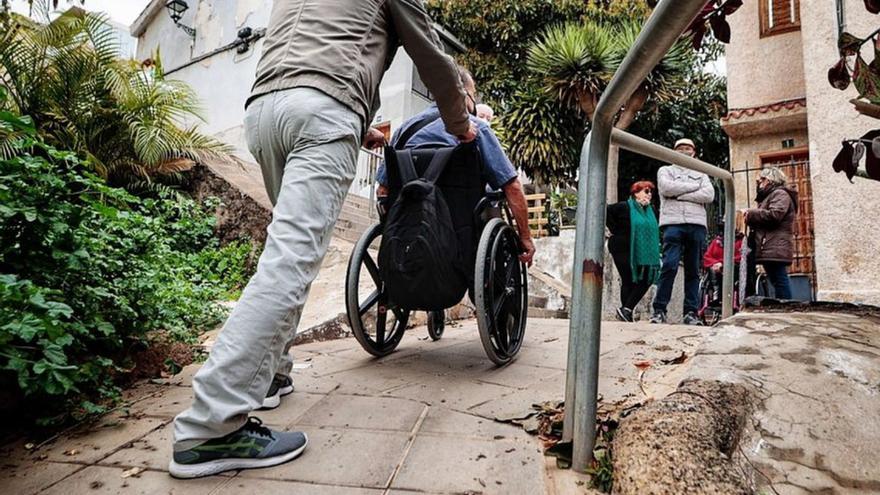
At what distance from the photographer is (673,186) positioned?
442cm

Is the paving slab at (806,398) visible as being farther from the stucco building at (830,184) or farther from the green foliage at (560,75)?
the green foliage at (560,75)

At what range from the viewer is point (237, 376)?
1.29 meters

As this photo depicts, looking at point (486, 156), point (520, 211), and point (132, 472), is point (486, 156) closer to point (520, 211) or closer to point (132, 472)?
point (520, 211)

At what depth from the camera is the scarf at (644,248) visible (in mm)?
4602

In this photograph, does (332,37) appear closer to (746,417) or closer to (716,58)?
(746,417)

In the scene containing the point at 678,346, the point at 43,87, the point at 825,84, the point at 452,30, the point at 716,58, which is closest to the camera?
the point at 678,346

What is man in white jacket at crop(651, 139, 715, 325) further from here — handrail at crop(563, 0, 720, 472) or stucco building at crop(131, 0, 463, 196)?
stucco building at crop(131, 0, 463, 196)

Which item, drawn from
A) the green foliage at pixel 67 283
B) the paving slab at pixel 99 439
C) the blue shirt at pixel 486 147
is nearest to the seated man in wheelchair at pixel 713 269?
the blue shirt at pixel 486 147

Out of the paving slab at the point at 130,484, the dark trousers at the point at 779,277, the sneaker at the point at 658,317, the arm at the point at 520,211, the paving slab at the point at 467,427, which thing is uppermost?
the arm at the point at 520,211

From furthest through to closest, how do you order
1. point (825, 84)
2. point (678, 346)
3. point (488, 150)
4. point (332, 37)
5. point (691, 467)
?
point (825, 84) → point (678, 346) → point (488, 150) → point (332, 37) → point (691, 467)

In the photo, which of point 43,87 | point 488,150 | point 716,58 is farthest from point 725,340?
point 716,58

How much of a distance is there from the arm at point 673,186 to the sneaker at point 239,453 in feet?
13.2

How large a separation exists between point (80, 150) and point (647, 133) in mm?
13976

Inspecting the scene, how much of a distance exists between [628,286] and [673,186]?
3.41 ft
